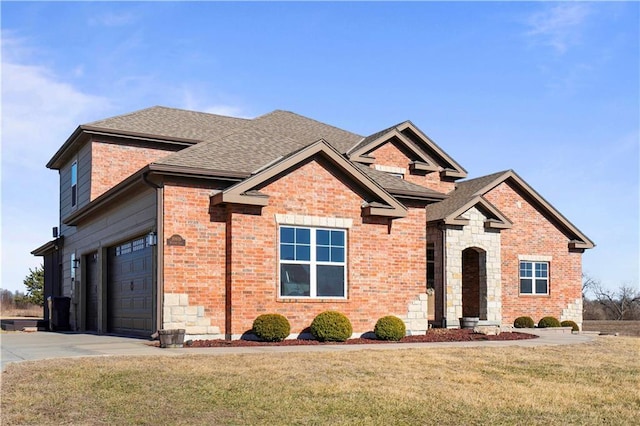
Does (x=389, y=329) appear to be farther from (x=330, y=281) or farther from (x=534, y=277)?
(x=534, y=277)

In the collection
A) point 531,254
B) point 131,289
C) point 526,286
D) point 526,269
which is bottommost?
point 526,286

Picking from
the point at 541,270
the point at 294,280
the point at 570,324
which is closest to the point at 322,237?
the point at 294,280

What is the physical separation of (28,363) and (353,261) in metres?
9.88

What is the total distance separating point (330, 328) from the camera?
19047mm

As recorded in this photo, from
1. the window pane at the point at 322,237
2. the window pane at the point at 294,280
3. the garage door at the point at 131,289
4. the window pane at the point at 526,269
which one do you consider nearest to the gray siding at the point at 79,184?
the garage door at the point at 131,289

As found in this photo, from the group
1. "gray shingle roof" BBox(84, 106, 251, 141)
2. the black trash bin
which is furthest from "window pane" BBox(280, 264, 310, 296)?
the black trash bin

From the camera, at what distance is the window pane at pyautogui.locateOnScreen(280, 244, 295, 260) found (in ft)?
63.8

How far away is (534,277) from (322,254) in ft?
44.9

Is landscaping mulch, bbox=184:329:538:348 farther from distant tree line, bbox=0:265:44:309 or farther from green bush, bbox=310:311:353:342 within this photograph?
distant tree line, bbox=0:265:44:309

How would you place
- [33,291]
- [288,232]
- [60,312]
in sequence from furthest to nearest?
[33,291], [60,312], [288,232]

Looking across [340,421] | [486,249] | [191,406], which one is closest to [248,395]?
[191,406]

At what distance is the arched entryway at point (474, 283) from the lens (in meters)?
28.1

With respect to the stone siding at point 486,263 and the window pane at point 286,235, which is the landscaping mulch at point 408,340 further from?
the stone siding at point 486,263

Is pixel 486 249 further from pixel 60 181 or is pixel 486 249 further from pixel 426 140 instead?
pixel 60 181
